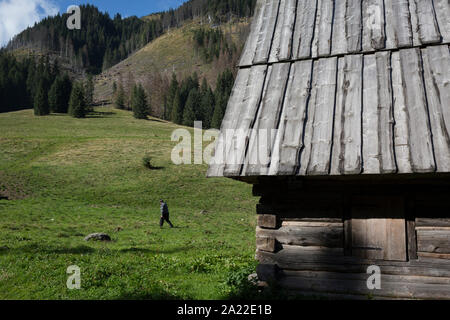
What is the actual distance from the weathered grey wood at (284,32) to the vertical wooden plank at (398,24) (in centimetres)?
198

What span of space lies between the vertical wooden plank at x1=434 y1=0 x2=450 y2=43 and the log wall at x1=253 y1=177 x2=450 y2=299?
2.93 meters

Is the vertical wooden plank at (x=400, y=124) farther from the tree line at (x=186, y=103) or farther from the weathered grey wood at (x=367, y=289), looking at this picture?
the tree line at (x=186, y=103)

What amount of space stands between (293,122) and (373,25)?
304 cm

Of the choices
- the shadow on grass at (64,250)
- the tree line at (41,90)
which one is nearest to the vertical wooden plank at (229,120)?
the shadow on grass at (64,250)

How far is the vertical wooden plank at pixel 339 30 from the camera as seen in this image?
7.25 meters

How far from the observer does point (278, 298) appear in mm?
6391

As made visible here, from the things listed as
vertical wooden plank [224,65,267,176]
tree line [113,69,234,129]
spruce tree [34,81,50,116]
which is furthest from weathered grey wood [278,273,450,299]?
spruce tree [34,81,50,116]

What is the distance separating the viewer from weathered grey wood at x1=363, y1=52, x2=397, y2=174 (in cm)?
547

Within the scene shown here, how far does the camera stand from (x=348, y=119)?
6137mm

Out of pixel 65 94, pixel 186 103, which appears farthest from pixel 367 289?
Answer: pixel 65 94

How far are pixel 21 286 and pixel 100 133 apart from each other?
187ft

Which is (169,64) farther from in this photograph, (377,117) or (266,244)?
(377,117)
